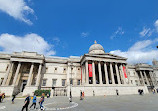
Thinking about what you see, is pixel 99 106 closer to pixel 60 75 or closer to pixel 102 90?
pixel 102 90

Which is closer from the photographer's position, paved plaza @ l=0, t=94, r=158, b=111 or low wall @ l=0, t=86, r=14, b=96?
paved plaza @ l=0, t=94, r=158, b=111

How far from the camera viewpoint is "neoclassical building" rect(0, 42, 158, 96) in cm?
2175

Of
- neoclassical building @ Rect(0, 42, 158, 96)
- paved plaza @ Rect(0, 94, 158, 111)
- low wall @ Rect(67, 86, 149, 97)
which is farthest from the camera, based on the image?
neoclassical building @ Rect(0, 42, 158, 96)

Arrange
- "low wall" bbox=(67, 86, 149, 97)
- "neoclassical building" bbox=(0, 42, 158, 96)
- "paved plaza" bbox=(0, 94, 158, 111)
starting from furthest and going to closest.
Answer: "neoclassical building" bbox=(0, 42, 158, 96)
"low wall" bbox=(67, 86, 149, 97)
"paved plaza" bbox=(0, 94, 158, 111)

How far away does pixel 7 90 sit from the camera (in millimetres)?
20297

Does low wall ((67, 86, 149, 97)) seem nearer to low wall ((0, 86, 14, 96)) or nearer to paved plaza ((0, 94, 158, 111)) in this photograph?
paved plaza ((0, 94, 158, 111))

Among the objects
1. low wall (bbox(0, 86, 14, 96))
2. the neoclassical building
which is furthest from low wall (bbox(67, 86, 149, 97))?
low wall (bbox(0, 86, 14, 96))

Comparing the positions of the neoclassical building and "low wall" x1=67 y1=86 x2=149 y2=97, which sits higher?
the neoclassical building

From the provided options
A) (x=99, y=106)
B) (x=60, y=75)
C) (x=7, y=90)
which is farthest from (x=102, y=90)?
(x=7, y=90)

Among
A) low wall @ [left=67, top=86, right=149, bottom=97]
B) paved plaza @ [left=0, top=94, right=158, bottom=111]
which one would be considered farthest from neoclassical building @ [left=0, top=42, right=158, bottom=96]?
paved plaza @ [left=0, top=94, right=158, bottom=111]

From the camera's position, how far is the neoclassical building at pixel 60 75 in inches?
856

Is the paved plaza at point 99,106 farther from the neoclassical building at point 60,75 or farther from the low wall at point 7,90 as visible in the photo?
the low wall at point 7,90

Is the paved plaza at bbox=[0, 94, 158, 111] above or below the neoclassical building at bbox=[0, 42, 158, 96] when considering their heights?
below

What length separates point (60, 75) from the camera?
29.3m
